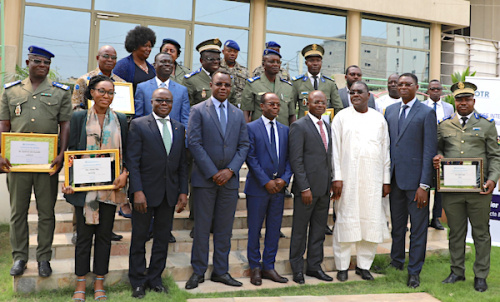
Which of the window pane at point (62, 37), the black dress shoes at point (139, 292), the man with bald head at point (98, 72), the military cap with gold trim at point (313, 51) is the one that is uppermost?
the window pane at point (62, 37)

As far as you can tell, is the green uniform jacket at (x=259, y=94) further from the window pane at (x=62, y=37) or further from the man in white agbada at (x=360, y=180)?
the window pane at (x=62, y=37)

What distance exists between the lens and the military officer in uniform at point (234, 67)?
6.53m

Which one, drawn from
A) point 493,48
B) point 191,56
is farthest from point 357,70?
point 493,48

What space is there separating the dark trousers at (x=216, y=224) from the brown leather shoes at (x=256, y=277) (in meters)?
0.31

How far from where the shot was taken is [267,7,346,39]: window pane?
14133mm

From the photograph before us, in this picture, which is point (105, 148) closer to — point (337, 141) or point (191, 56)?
point (337, 141)

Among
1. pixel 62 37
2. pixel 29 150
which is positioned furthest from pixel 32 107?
pixel 62 37

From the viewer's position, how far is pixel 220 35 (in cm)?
1348

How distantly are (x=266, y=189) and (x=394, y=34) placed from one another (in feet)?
41.2

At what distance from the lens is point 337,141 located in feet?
18.5

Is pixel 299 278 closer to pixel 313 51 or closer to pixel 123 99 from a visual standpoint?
pixel 123 99

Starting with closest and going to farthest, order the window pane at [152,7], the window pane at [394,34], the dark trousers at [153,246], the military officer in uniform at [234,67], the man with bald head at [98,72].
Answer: the dark trousers at [153,246] < the man with bald head at [98,72] < the military officer in uniform at [234,67] < the window pane at [152,7] < the window pane at [394,34]

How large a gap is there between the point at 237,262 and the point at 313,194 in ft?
4.05

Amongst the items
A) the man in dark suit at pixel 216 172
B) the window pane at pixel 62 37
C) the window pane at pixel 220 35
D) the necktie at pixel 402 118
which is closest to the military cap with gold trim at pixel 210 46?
the man in dark suit at pixel 216 172
